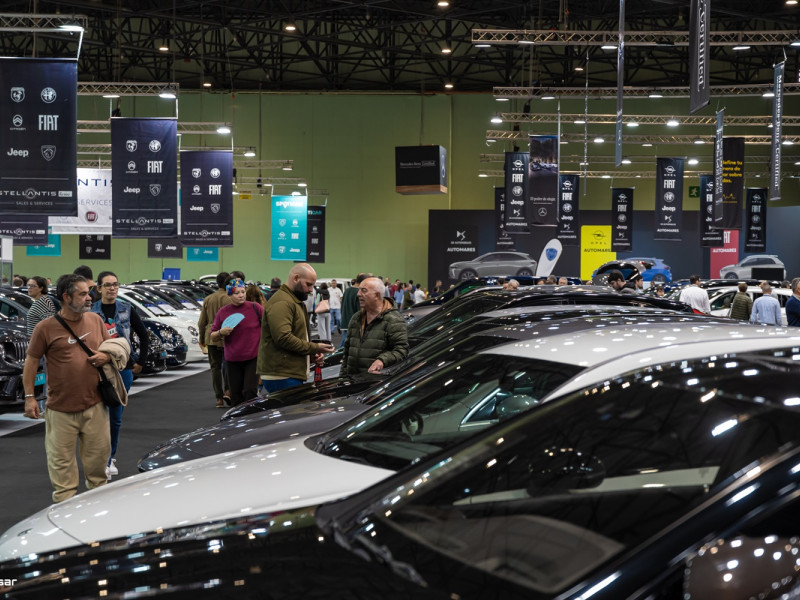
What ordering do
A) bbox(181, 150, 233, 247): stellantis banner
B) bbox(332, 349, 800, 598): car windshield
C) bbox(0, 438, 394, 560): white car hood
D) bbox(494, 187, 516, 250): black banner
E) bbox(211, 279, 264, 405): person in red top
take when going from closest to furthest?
bbox(332, 349, 800, 598): car windshield
bbox(0, 438, 394, 560): white car hood
bbox(211, 279, 264, 405): person in red top
bbox(181, 150, 233, 247): stellantis banner
bbox(494, 187, 516, 250): black banner

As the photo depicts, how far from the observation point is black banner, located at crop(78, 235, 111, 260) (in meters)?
36.1

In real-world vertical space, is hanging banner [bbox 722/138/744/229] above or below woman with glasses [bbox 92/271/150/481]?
above

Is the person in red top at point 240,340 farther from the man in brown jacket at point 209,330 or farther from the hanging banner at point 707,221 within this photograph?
the hanging banner at point 707,221

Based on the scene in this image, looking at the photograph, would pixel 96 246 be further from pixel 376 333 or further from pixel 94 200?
pixel 376 333

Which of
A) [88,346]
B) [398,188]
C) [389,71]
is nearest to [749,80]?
[389,71]

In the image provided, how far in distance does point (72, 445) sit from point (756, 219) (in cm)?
3116

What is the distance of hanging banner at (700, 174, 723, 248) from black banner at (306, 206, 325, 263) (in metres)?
14.8

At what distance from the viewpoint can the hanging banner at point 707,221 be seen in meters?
29.2

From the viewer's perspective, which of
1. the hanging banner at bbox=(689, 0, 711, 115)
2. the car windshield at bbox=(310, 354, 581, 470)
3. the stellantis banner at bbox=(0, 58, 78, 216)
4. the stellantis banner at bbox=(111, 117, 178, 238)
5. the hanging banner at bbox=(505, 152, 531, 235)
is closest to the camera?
the car windshield at bbox=(310, 354, 581, 470)

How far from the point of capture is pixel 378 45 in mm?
35312

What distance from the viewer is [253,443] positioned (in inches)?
207

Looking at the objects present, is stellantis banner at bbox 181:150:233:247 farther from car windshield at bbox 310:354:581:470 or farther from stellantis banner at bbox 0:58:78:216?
car windshield at bbox 310:354:581:470

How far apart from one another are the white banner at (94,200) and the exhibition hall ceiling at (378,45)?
422 centimetres

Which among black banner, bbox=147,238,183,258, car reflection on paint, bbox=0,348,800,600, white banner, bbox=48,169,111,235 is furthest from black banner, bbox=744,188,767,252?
car reflection on paint, bbox=0,348,800,600
